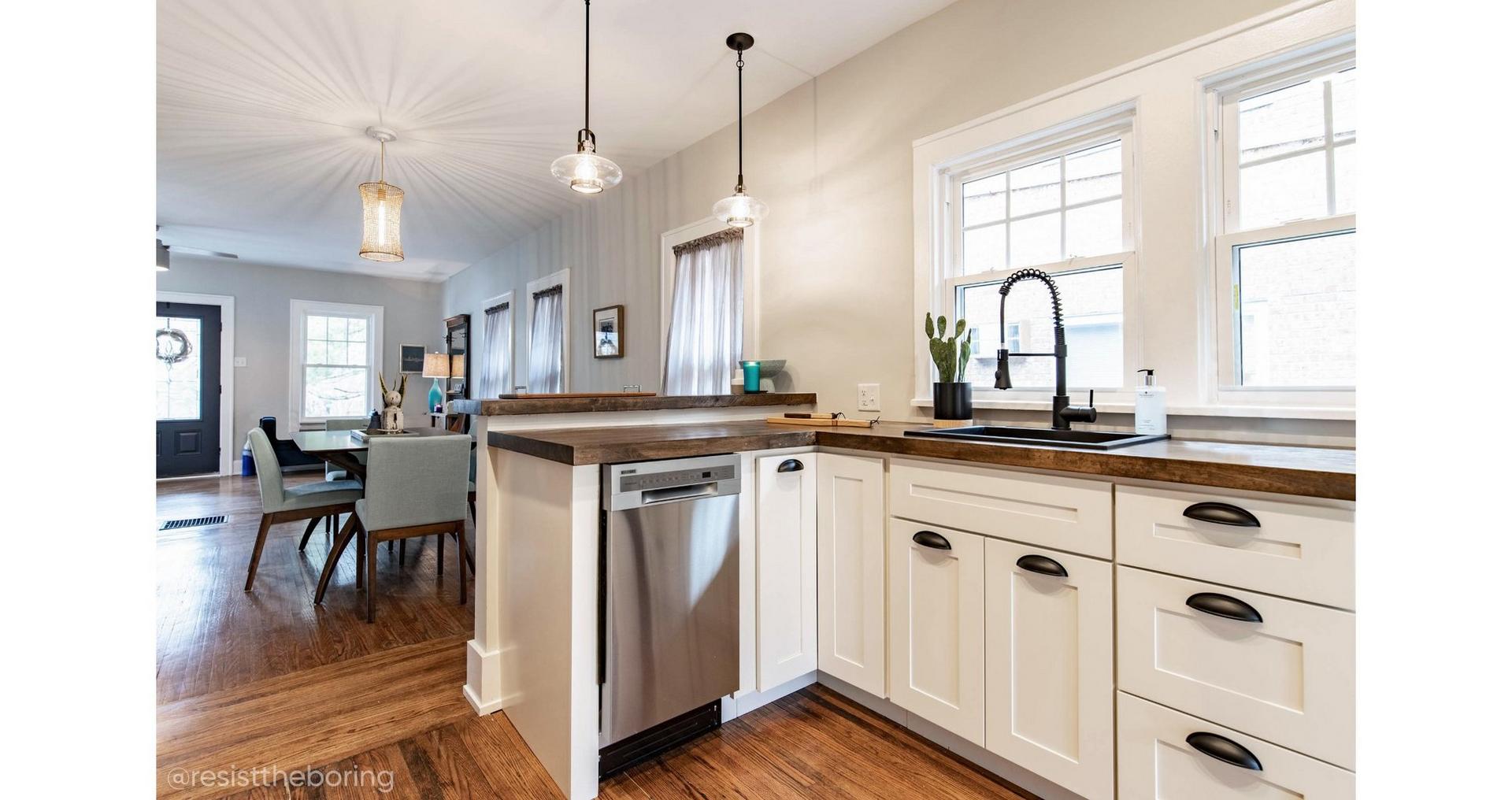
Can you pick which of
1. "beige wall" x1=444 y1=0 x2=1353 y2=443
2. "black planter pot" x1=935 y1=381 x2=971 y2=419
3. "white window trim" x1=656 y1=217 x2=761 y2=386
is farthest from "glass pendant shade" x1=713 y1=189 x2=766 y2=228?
"black planter pot" x1=935 y1=381 x2=971 y2=419

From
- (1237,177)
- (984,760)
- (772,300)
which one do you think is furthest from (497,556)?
(1237,177)

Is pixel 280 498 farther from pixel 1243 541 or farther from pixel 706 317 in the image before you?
pixel 1243 541

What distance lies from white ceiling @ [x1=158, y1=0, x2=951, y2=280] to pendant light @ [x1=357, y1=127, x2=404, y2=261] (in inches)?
13.3

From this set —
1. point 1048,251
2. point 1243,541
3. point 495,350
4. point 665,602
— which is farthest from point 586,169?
point 495,350

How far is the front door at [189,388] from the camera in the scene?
6.71m

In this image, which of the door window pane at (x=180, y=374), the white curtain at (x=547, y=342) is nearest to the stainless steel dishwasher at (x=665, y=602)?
the white curtain at (x=547, y=342)

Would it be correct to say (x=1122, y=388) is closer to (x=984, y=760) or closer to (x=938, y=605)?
(x=938, y=605)

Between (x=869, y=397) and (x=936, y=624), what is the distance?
3.83ft

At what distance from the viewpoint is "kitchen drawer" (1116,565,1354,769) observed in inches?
44.1

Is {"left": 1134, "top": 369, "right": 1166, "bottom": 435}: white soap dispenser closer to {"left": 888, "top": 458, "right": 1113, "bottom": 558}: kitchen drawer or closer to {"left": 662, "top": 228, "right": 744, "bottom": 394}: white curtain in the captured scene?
{"left": 888, "top": 458, "right": 1113, "bottom": 558}: kitchen drawer

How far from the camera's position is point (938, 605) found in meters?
1.73

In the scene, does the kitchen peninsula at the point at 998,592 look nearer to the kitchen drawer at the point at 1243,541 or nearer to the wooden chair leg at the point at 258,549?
the kitchen drawer at the point at 1243,541

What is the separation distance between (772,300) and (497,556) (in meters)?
1.82

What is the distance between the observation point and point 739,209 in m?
2.43
